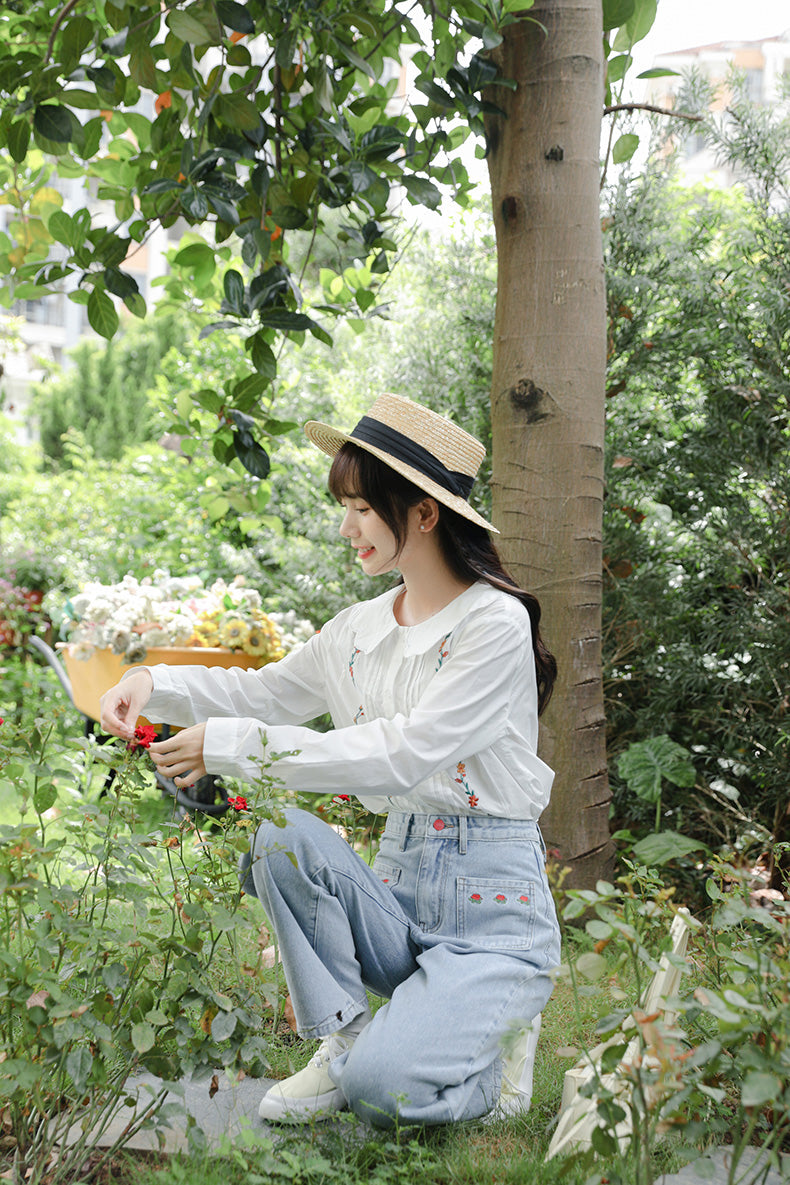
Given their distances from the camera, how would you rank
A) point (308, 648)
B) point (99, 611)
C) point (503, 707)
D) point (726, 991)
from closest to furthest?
1. point (726, 991)
2. point (503, 707)
3. point (308, 648)
4. point (99, 611)

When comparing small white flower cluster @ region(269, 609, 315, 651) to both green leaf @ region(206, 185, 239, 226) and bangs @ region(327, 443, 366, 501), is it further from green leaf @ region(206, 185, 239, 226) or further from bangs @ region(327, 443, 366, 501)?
green leaf @ region(206, 185, 239, 226)

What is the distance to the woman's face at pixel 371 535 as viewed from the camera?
6.51 ft

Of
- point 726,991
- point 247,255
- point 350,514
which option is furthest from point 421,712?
point 247,255

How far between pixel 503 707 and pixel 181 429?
153 cm

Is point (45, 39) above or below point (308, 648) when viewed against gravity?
above

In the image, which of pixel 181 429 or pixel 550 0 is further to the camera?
pixel 181 429

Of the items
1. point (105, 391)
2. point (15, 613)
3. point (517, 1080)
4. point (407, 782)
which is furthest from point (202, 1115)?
point (105, 391)

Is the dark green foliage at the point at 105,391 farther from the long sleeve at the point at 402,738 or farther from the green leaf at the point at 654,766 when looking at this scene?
the long sleeve at the point at 402,738

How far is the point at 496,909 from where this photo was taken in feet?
5.96

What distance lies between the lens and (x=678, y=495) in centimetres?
340

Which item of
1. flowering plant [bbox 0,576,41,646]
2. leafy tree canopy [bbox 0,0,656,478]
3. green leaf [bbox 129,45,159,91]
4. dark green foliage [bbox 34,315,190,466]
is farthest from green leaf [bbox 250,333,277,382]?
dark green foliage [bbox 34,315,190,466]

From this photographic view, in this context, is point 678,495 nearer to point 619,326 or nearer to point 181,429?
point 619,326

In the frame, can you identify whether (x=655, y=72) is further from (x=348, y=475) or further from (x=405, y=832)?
(x=405, y=832)

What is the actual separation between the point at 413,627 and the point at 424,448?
36cm
